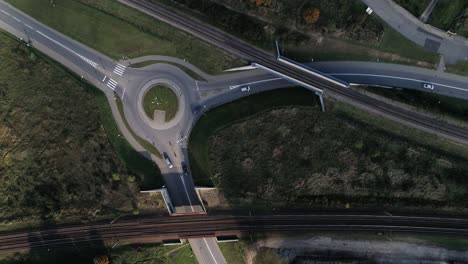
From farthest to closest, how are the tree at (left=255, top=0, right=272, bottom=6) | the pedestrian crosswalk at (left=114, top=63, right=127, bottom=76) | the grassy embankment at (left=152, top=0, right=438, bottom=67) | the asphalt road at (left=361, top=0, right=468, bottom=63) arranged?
1. the pedestrian crosswalk at (left=114, top=63, right=127, bottom=76)
2. the asphalt road at (left=361, top=0, right=468, bottom=63)
3. the grassy embankment at (left=152, top=0, right=438, bottom=67)
4. the tree at (left=255, top=0, right=272, bottom=6)

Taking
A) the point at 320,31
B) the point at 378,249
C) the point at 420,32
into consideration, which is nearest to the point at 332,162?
the point at 378,249

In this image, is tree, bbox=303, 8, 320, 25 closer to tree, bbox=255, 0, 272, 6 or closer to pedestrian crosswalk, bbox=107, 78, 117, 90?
tree, bbox=255, 0, 272, 6

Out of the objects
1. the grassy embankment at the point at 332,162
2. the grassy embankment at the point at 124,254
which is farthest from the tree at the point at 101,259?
the grassy embankment at the point at 332,162

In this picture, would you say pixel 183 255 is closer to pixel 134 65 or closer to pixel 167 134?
pixel 167 134

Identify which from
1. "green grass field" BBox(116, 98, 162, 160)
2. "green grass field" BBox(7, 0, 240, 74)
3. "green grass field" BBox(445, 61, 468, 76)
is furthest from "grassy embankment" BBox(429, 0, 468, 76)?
"green grass field" BBox(116, 98, 162, 160)

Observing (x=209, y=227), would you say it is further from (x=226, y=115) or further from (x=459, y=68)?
(x=459, y=68)
